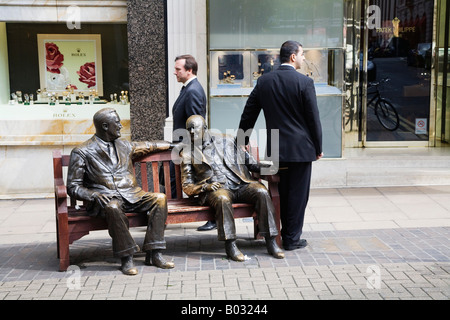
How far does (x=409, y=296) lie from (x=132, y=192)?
2.49 m

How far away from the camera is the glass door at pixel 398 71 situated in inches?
407

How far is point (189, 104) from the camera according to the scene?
6688mm

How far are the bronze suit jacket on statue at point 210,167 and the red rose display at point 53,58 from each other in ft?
11.7

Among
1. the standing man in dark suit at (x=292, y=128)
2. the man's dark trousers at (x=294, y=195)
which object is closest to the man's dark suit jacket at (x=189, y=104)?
the standing man in dark suit at (x=292, y=128)

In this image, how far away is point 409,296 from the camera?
491 centimetres

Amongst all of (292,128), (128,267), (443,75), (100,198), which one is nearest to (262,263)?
(128,267)

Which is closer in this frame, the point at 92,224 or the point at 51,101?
the point at 92,224

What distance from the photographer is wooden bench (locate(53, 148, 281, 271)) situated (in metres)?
5.62

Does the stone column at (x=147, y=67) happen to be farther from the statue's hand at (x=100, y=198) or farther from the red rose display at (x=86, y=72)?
the statue's hand at (x=100, y=198)

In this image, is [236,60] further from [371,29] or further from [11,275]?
[11,275]

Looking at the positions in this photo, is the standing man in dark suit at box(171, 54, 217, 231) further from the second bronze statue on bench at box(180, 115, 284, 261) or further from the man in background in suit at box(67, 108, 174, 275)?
the man in background in suit at box(67, 108, 174, 275)

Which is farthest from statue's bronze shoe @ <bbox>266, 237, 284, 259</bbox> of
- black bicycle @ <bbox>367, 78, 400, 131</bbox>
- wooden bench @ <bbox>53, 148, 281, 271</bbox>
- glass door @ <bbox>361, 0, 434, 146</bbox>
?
black bicycle @ <bbox>367, 78, 400, 131</bbox>

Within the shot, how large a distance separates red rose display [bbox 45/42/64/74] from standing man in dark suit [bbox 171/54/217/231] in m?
2.84

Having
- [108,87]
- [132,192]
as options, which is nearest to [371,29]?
[108,87]
